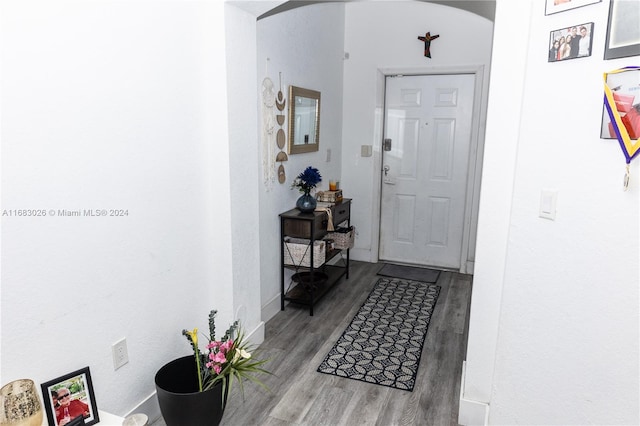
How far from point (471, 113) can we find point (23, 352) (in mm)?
3899

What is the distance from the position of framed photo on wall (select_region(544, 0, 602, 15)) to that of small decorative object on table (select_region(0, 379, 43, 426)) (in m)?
2.19

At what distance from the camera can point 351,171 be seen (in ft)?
15.2

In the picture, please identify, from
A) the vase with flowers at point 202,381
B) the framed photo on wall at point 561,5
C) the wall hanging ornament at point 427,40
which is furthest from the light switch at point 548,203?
the wall hanging ornament at point 427,40

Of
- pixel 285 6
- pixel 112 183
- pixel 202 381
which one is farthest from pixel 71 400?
pixel 285 6

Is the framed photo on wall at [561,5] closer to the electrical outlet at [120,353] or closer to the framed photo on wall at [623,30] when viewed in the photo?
the framed photo on wall at [623,30]

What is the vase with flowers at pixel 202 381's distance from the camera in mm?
1864

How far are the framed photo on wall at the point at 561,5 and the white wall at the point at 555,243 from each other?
0.06 ft

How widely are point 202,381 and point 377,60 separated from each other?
346 cm

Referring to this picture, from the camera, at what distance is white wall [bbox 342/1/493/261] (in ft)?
13.2

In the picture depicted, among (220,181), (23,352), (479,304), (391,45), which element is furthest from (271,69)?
(23,352)

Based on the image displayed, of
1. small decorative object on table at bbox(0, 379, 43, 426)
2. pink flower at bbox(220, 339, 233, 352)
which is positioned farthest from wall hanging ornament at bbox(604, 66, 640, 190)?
small decorative object on table at bbox(0, 379, 43, 426)

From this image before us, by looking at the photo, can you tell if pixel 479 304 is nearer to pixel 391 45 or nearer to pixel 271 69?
pixel 271 69

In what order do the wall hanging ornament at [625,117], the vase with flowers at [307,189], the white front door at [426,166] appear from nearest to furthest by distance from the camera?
the wall hanging ornament at [625,117], the vase with flowers at [307,189], the white front door at [426,166]

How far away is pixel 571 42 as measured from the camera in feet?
4.80
